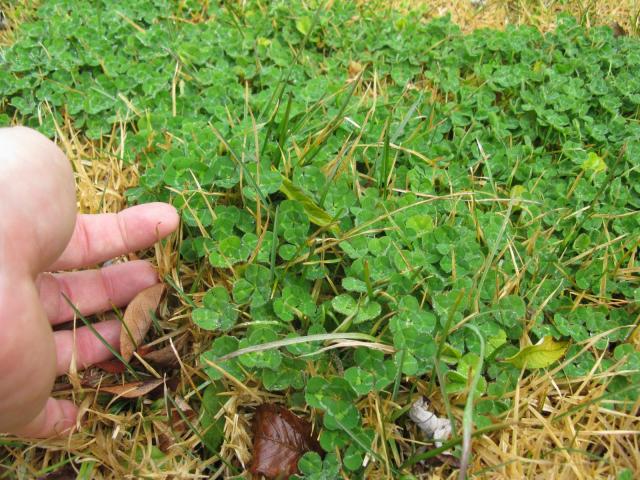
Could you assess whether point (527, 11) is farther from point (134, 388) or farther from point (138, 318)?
point (134, 388)

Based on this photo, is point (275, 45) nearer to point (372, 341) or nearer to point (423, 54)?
point (423, 54)

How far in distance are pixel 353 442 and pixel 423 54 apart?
193 cm

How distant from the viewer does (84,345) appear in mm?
1851

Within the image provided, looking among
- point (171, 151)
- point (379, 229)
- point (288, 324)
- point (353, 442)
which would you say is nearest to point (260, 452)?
point (353, 442)

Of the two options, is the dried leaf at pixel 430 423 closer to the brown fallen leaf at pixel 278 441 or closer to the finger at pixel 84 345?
the brown fallen leaf at pixel 278 441

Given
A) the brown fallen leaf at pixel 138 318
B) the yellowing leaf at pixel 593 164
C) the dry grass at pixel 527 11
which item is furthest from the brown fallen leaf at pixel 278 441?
the dry grass at pixel 527 11

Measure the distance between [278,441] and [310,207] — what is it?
79 centimetres

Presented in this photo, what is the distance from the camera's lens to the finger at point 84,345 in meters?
1.81

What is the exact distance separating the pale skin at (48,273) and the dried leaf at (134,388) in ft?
0.41

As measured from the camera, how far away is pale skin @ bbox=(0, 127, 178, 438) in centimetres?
129

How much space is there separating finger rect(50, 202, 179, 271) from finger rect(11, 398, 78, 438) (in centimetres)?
46

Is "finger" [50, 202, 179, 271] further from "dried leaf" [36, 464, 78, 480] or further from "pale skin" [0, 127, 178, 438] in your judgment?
"dried leaf" [36, 464, 78, 480]

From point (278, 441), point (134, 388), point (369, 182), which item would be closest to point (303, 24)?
point (369, 182)

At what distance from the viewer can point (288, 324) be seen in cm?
182
